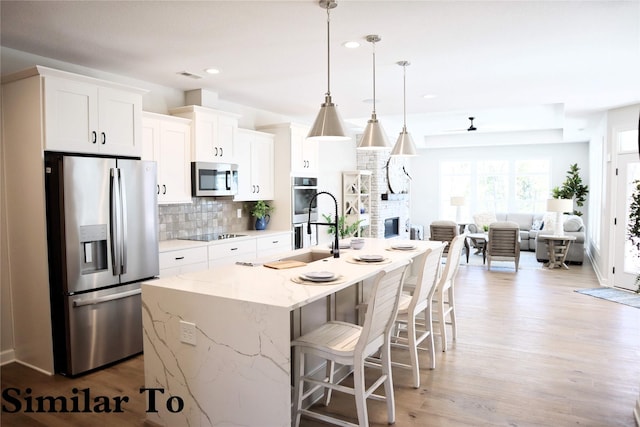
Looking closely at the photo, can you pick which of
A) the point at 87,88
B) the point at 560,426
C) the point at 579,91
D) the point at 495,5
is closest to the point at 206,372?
the point at 560,426

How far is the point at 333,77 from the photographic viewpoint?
15.4 ft

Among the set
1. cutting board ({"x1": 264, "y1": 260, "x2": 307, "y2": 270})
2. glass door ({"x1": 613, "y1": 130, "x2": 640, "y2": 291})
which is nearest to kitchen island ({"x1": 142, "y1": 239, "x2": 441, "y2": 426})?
cutting board ({"x1": 264, "y1": 260, "x2": 307, "y2": 270})

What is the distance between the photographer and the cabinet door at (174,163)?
460 cm

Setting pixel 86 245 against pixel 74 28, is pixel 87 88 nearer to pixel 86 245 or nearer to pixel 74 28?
pixel 74 28

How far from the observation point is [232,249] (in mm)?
5035

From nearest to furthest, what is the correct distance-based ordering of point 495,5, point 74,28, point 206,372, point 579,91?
point 206,372, point 495,5, point 74,28, point 579,91

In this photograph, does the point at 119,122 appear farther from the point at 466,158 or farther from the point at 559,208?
the point at 466,158

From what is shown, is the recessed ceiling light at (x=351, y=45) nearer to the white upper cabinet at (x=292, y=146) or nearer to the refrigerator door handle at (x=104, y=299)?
the white upper cabinet at (x=292, y=146)

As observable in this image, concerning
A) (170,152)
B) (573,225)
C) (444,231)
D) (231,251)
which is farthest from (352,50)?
(573,225)

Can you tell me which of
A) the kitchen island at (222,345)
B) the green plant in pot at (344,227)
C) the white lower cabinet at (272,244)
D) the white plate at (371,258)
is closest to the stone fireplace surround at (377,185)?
the green plant in pot at (344,227)

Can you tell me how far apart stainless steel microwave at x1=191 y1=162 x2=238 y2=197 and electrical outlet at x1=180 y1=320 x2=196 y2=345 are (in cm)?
265

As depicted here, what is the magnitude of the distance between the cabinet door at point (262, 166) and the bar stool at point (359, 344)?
11.5ft

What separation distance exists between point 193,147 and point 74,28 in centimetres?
182

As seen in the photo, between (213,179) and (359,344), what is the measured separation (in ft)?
10.8
